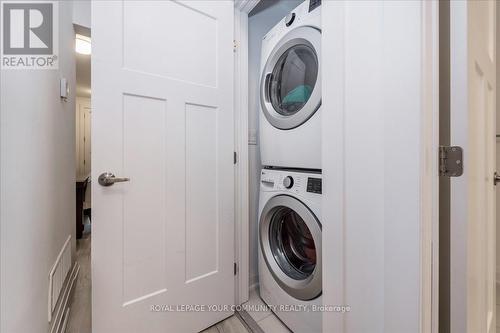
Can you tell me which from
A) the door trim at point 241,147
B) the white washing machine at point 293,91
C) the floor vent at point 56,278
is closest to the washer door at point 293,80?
the white washing machine at point 293,91

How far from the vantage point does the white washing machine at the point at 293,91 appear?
108 centimetres

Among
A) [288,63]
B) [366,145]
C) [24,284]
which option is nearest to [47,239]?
[24,284]

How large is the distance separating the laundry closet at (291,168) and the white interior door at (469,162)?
49 cm

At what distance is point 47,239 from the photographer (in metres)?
1.00

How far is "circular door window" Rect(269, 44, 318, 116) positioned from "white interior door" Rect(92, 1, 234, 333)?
11.4 inches

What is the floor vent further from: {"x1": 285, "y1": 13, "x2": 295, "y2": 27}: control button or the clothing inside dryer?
{"x1": 285, "y1": 13, "x2": 295, "y2": 27}: control button

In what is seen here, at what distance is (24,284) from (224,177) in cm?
90

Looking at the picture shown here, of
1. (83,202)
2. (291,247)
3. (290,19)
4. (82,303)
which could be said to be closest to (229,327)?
(291,247)

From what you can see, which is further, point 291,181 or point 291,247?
point 291,247

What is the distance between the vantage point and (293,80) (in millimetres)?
1298

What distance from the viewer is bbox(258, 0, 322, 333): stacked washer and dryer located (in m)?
1.08

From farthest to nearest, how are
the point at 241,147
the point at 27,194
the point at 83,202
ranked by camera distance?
1. the point at 83,202
2. the point at 241,147
3. the point at 27,194

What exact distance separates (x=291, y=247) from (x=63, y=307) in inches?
52.8

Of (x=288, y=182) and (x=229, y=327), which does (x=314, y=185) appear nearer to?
(x=288, y=182)
